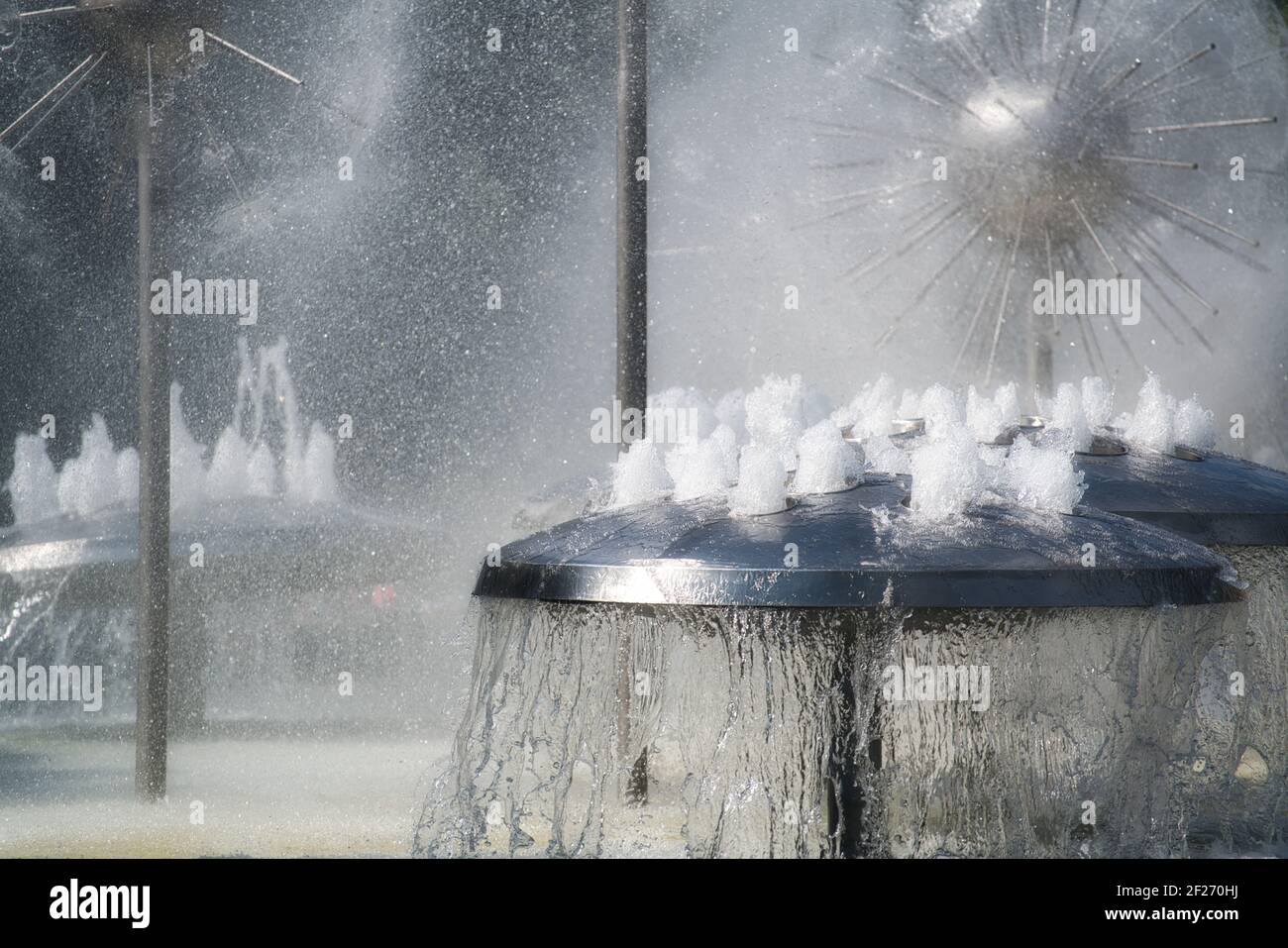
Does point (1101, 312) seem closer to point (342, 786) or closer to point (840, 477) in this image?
point (342, 786)

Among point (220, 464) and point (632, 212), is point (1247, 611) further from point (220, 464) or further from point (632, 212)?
point (220, 464)

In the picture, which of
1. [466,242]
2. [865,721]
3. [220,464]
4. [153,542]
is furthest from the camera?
[466,242]

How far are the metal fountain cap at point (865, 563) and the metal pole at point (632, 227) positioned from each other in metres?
2.31

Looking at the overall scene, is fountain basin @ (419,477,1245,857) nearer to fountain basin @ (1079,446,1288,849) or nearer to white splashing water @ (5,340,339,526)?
fountain basin @ (1079,446,1288,849)

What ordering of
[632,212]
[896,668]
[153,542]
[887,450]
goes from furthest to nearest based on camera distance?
1. [153,542]
2. [632,212]
3. [887,450]
4. [896,668]

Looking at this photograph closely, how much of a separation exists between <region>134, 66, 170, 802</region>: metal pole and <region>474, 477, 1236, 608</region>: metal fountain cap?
12.7ft

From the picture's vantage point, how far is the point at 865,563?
212 inches

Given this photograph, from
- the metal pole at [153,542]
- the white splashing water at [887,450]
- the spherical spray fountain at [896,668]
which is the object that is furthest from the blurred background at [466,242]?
the spherical spray fountain at [896,668]

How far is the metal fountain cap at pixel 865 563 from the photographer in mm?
5316

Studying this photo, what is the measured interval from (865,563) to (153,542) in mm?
5452

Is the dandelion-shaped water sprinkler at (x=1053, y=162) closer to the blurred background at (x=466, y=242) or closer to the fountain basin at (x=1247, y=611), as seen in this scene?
the blurred background at (x=466, y=242)

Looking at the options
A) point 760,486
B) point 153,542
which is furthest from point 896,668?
point 153,542

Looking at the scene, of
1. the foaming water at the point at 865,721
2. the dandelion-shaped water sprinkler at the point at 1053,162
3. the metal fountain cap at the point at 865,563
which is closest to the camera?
the metal fountain cap at the point at 865,563
